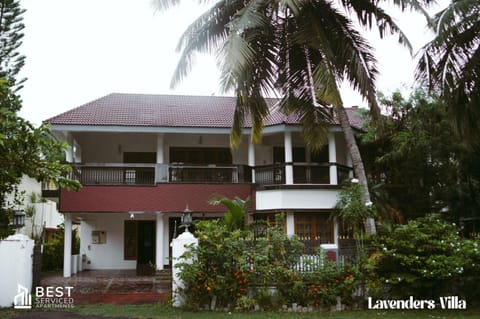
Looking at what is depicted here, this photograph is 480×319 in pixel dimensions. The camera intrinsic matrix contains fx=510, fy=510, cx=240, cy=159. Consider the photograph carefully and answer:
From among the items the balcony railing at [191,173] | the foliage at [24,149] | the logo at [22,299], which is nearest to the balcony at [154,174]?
the balcony railing at [191,173]

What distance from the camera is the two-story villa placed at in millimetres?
17734

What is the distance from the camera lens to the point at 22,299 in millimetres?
10883

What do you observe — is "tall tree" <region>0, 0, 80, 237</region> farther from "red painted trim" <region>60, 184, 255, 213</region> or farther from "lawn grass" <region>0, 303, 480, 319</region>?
"red painted trim" <region>60, 184, 255, 213</region>

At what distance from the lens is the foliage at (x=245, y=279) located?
10.5 meters

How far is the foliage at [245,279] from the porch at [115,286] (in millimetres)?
1277

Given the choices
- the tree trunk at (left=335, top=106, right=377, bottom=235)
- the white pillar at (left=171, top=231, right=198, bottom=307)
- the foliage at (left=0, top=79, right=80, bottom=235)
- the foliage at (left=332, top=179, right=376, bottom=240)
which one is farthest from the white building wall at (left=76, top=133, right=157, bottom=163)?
the foliage at (left=0, top=79, right=80, bottom=235)

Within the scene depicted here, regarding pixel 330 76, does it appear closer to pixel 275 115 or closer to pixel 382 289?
pixel 382 289

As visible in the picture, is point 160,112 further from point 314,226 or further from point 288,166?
point 314,226

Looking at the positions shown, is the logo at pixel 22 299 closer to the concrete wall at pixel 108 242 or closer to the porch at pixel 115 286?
the porch at pixel 115 286

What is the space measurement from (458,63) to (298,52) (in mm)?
3781

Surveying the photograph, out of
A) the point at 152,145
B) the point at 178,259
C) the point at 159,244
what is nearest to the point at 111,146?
the point at 152,145

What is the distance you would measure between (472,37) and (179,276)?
8.43 metres

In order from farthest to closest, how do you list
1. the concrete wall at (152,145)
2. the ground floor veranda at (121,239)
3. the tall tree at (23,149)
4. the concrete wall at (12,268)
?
1. the ground floor veranda at (121,239)
2. the concrete wall at (152,145)
3. the concrete wall at (12,268)
4. the tall tree at (23,149)

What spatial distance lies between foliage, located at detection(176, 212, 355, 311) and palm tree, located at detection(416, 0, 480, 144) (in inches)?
187
